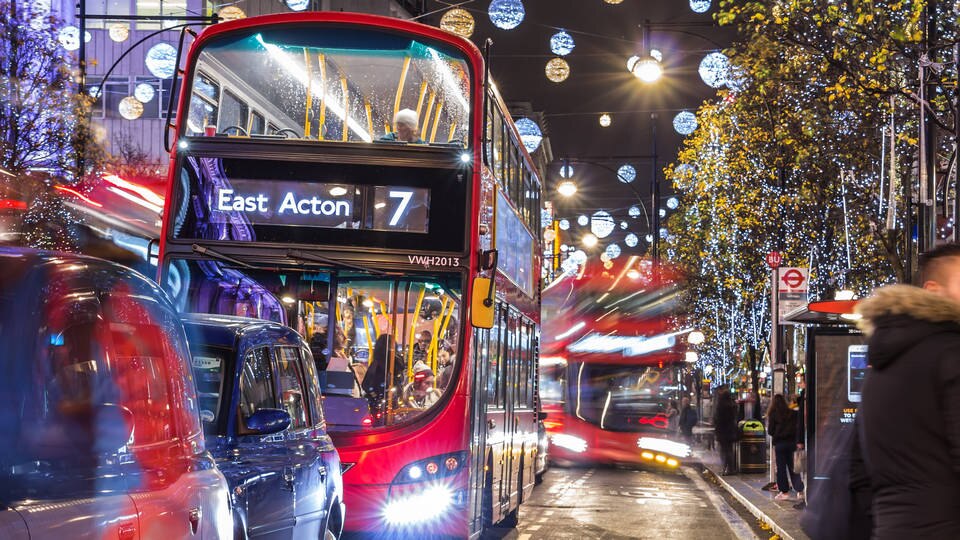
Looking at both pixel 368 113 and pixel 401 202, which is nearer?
pixel 401 202

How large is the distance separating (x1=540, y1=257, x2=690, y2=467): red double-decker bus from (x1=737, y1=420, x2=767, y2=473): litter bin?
5.14 ft

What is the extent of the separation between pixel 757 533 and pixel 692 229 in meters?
38.9

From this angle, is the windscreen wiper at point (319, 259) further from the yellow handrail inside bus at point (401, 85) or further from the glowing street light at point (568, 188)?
the glowing street light at point (568, 188)

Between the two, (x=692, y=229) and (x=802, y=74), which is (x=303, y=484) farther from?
(x=692, y=229)

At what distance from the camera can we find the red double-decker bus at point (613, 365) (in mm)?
30344

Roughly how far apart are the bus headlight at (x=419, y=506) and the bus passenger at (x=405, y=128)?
9.15ft

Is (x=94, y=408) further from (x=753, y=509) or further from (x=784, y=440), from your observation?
(x=784, y=440)

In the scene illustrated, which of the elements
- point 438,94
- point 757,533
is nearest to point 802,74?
point 757,533

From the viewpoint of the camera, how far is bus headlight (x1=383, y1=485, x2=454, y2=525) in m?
10.8

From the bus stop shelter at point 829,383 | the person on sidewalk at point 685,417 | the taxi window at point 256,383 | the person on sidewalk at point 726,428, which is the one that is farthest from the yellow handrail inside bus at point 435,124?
the person on sidewalk at point 685,417

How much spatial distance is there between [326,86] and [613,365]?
19.4 m

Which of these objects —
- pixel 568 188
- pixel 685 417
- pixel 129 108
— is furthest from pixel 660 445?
pixel 129 108

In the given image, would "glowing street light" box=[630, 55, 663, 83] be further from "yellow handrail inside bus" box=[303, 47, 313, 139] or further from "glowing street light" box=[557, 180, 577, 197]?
"glowing street light" box=[557, 180, 577, 197]

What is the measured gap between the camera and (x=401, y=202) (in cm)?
1148
